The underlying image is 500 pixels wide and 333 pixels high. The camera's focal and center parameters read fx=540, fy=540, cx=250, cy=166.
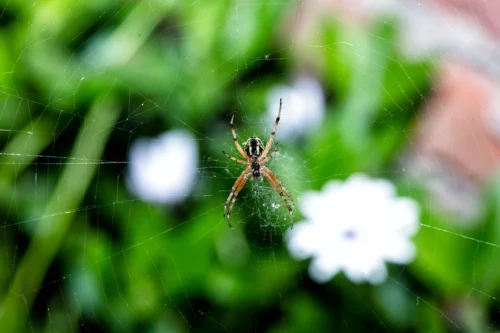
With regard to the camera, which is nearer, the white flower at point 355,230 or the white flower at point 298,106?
the white flower at point 355,230

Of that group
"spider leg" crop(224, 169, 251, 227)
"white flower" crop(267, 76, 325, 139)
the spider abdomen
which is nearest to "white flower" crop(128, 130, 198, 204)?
"spider leg" crop(224, 169, 251, 227)

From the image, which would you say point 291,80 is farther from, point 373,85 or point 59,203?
point 59,203

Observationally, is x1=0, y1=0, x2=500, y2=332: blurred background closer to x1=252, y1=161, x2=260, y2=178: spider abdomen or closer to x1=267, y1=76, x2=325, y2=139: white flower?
x1=267, y1=76, x2=325, y2=139: white flower

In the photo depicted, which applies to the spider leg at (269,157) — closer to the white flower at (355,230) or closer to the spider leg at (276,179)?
the spider leg at (276,179)

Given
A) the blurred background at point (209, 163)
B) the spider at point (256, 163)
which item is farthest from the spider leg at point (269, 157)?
the blurred background at point (209, 163)

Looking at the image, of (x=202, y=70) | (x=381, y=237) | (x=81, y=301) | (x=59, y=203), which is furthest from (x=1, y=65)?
(x=381, y=237)

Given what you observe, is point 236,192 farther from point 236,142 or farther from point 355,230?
point 355,230

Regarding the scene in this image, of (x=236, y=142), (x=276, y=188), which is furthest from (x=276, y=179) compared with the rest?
(x=236, y=142)
